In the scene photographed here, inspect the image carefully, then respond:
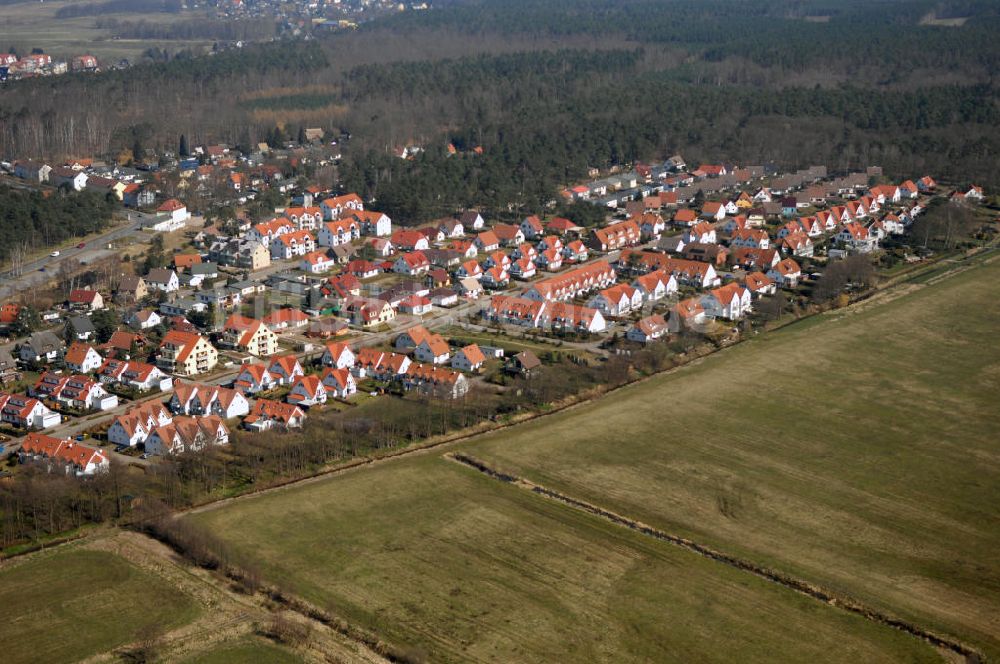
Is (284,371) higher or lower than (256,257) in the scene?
lower

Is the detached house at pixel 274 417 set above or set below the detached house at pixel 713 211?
below

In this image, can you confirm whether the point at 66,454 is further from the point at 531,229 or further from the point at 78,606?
the point at 531,229

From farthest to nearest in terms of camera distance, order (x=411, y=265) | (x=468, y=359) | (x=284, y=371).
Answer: (x=411, y=265)
(x=468, y=359)
(x=284, y=371)

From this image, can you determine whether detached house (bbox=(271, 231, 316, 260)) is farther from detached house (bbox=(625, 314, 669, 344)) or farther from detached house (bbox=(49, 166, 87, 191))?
detached house (bbox=(625, 314, 669, 344))

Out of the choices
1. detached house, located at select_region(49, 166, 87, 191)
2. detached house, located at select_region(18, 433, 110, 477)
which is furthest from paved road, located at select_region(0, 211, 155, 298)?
detached house, located at select_region(18, 433, 110, 477)

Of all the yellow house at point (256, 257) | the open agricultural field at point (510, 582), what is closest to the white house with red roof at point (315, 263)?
the yellow house at point (256, 257)

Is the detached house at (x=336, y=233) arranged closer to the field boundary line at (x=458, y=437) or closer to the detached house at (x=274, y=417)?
the detached house at (x=274, y=417)

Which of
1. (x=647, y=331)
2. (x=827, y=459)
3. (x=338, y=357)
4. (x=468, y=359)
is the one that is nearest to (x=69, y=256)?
(x=338, y=357)
